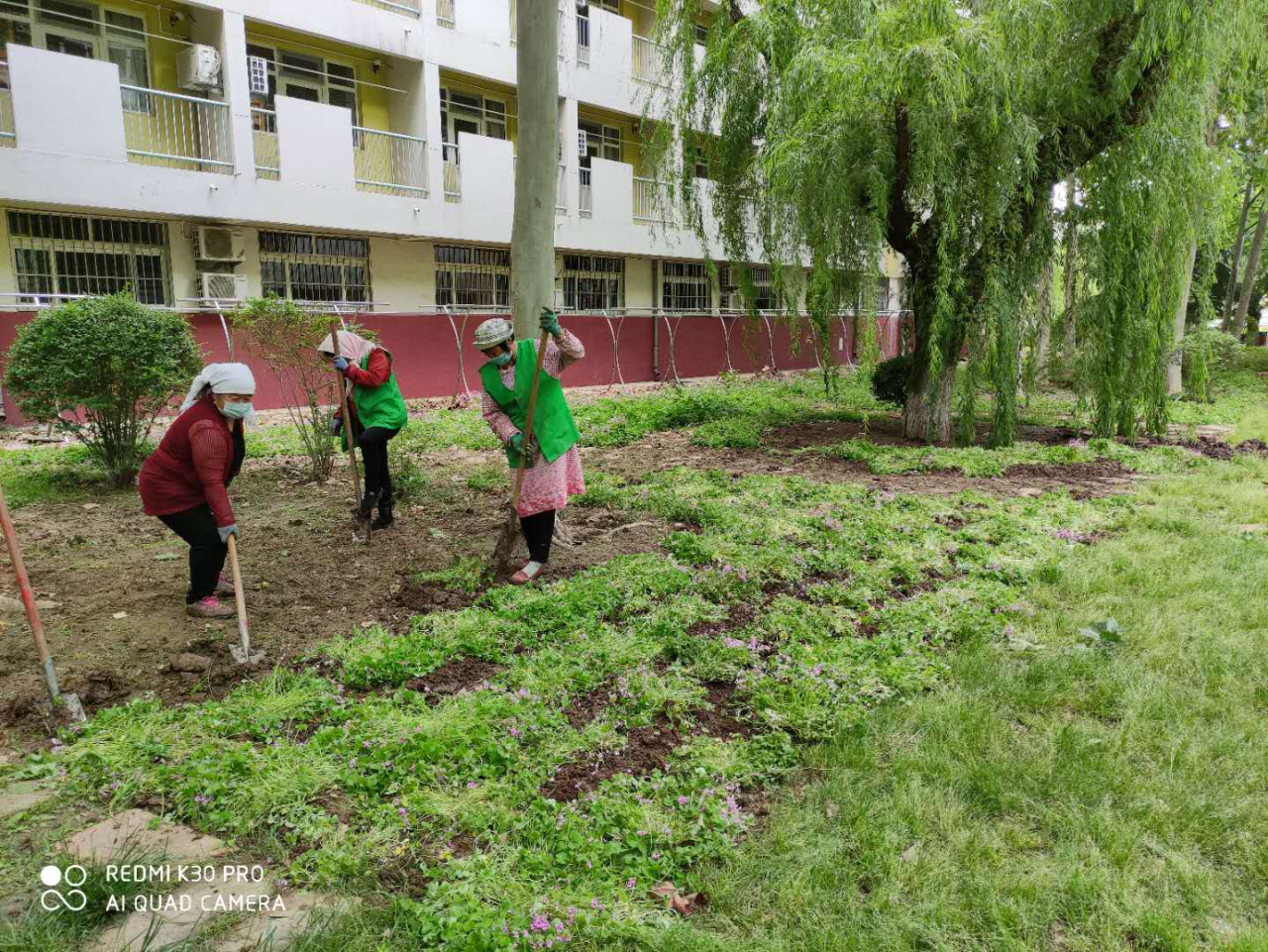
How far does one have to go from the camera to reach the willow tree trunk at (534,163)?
596cm

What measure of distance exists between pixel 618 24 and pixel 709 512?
53.4 feet

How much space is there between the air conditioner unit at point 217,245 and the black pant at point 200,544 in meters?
10.4

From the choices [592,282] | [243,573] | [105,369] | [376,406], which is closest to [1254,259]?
[592,282]

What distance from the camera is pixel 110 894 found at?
2279mm

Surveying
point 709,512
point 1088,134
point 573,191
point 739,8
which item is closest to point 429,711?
point 709,512

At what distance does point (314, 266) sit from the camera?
1527cm

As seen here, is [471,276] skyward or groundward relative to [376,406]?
skyward

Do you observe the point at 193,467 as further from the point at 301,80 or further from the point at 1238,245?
the point at 1238,245

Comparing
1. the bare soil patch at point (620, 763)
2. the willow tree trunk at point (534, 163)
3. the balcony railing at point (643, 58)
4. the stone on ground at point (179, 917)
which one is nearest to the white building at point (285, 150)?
the balcony railing at point (643, 58)

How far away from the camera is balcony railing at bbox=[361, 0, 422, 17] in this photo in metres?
15.0

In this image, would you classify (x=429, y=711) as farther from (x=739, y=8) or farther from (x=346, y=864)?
(x=739, y=8)

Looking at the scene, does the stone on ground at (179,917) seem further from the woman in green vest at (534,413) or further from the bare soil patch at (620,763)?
the woman in green vest at (534,413)

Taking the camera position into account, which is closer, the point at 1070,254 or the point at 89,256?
the point at 1070,254

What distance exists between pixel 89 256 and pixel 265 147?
332 cm
